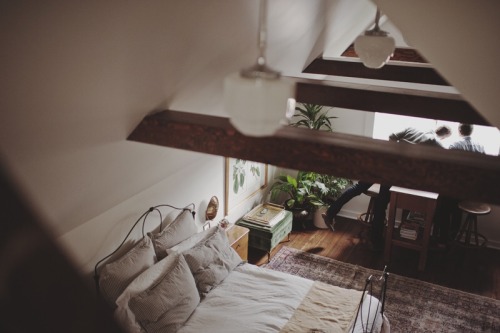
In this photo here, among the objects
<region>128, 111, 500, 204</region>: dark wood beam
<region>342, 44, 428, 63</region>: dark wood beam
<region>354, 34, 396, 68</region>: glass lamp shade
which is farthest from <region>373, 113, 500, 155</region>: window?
<region>128, 111, 500, 204</region>: dark wood beam

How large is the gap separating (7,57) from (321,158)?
1621 mm

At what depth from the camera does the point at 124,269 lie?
3854 mm

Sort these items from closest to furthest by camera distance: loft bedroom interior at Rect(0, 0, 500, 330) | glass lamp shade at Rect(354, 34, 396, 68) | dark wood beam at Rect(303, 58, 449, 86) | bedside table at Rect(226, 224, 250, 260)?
1. loft bedroom interior at Rect(0, 0, 500, 330)
2. glass lamp shade at Rect(354, 34, 396, 68)
3. dark wood beam at Rect(303, 58, 449, 86)
4. bedside table at Rect(226, 224, 250, 260)

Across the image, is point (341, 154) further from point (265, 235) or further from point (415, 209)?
point (415, 209)

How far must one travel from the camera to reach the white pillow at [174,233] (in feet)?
14.2

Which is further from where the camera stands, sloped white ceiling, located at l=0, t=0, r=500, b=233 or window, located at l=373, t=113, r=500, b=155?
window, located at l=373, t=113, r=500, b=155

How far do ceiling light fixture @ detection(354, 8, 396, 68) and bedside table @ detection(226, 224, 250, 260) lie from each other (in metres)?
2.75

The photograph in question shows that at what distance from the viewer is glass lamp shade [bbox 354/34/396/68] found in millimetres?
3105

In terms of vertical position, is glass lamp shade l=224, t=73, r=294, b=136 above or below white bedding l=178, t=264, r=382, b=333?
above

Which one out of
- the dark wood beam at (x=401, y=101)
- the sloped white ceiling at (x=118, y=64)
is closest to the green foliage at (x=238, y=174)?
the dark wood beam at (x=401, y=101)

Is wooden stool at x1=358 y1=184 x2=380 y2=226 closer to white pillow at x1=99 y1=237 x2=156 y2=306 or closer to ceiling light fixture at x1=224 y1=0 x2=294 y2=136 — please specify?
white pillow at x1=99 y1=237 x2=156 y2=306

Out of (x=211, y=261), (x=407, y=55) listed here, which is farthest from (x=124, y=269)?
(x=407, y=55)

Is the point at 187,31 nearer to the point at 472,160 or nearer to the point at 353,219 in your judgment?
the point at 472,160

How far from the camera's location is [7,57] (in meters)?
1.53
